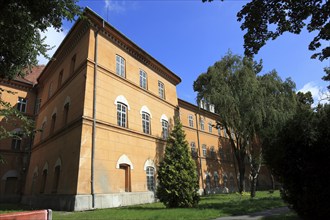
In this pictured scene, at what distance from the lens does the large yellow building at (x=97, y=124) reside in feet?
50.9

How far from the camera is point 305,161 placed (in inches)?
318

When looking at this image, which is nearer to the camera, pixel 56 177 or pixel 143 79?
pixel 56 177

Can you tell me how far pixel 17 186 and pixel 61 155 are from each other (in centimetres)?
1194

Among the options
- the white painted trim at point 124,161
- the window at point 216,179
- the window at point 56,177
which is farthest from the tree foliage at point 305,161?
the window at point 216,179

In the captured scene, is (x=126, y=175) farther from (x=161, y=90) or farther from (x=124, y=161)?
(x=161, y=90)

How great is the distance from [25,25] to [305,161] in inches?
429

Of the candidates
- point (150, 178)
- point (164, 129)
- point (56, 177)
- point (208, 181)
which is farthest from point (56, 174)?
point (208, 181)

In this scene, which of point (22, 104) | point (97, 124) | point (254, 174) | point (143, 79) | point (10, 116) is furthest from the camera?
point (22, 104)

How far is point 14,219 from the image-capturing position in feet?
11.7

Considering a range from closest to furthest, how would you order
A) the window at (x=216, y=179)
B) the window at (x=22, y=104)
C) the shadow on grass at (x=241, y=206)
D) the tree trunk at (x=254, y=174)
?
the shadow on grass at (x=241, y=206) → the tree trunk at (x=254, y=174) → the window at (x=22, y=104) → the window at (x=216, y=179)

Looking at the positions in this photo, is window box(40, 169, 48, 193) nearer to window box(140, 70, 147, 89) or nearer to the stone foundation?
the stone foundation

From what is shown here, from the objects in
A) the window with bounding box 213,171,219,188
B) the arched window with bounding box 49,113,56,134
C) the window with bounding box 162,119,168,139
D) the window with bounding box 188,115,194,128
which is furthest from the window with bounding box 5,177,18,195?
the window with bounding box 213,171,219,188

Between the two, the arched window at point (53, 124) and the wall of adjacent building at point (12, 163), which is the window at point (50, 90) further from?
the wall of adjacent building at point (12, 163)

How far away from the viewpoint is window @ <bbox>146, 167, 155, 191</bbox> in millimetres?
19734
